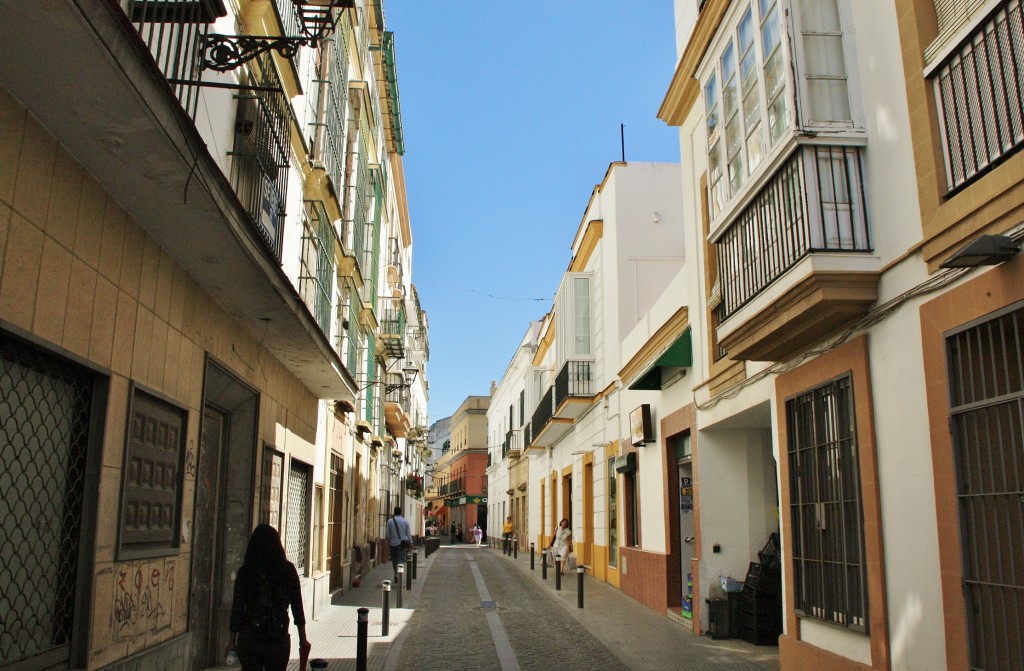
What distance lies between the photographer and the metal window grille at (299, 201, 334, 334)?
11.2 m

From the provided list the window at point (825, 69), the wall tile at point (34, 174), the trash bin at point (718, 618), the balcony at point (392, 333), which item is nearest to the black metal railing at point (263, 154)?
the wall tile at point (34, 174)

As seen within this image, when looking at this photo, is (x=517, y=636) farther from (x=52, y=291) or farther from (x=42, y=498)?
(x=52, y=291)

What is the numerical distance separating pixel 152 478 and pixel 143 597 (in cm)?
89

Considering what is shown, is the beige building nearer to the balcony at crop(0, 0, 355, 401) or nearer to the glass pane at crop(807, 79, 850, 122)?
the balcony at crop(0, 0, 355, 401)

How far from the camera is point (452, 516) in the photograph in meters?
67.0

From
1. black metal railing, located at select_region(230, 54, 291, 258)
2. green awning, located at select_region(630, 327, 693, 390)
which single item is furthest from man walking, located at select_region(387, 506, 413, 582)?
black metal railing, located at select_region(230, 54, 291, 258)

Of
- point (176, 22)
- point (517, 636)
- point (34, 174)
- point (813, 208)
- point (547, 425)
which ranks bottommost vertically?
point (517, 636)

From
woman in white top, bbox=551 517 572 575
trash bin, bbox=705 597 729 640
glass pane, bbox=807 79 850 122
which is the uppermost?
glass pane, bbox=807 79 850 122

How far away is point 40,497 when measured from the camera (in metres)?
4.94

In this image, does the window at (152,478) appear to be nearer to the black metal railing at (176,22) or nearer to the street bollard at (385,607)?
the black metal railing at (176,22)

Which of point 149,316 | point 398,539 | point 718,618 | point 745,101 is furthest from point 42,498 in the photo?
point 398,539

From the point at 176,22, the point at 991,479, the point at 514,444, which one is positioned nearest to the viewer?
the point at 991,479

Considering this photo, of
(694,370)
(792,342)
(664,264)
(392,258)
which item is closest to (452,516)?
(392,258)

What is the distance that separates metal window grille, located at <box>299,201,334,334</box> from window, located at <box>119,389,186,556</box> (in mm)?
3831
